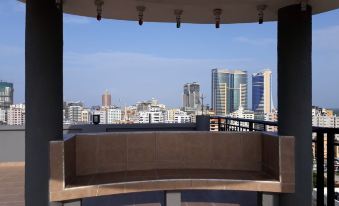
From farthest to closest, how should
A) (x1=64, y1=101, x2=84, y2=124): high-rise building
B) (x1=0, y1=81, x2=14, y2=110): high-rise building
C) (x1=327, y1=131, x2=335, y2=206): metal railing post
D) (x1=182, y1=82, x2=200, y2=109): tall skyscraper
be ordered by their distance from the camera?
1. (x1=182, y1=82, x2=200, y2=109): tall skyscraper
2. (x1=0, y1=81, x2=14, y2=110): high-rise building
3. (x1=64, y1=101, x2=84, y2=124): high-rise building
4. (x1=327, y1=131, x2=335, y2=206): metal railing post

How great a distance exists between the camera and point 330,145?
10.0 feet

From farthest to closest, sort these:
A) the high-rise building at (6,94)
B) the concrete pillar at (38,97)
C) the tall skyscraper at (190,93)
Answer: the tall skyscraper at (190,93) < the high-rise building at (6,94) < the concrete pillar at (38,97)

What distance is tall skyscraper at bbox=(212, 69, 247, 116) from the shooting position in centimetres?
2653

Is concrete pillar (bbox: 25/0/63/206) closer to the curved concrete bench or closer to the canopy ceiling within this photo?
the curved concrete bench

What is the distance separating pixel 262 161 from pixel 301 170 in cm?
51

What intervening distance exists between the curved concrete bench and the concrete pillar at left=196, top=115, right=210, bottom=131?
3270 millimetres

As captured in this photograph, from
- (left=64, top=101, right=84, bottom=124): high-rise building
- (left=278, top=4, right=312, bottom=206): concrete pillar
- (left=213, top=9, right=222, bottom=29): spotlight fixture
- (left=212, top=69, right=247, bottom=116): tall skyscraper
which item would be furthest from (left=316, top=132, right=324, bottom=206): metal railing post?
(left=212, top=69, right=247, bottom=116): tall skyscraper

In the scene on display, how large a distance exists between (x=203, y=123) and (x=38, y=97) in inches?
184

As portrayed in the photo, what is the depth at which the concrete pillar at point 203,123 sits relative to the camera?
282 inches

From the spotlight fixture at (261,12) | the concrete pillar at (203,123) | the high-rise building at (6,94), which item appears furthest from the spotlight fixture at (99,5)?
the high-rise building at (6,94)

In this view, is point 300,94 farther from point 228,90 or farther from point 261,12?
point 228,90

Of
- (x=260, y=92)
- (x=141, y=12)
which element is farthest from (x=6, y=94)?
(x=260, y=92)

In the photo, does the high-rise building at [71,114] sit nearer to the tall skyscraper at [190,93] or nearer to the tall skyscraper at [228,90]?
the tall skyscraper at [190,93]

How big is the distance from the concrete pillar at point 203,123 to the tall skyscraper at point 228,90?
56.2 ft
